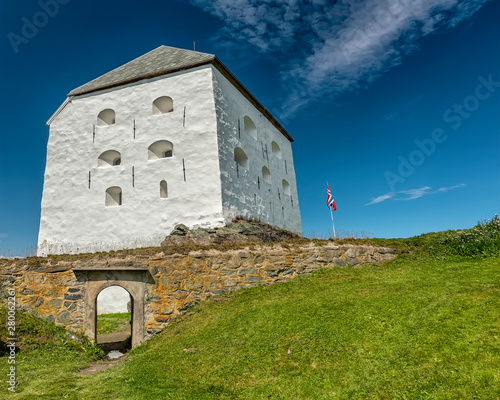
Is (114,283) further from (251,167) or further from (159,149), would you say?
(251,167)

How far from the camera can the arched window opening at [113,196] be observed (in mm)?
15852

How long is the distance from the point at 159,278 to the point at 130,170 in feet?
26.8

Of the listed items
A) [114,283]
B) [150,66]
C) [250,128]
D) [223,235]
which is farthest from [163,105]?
[114,283]

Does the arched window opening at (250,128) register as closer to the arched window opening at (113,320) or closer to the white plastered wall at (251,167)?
the white plastered wall at (251,167)

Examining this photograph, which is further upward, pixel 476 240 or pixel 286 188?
pixel 286 188

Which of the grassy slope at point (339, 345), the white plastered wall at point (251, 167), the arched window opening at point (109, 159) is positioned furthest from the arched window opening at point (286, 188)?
the grassy slope at point (339, 345)

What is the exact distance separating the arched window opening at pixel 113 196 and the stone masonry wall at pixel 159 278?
696cm

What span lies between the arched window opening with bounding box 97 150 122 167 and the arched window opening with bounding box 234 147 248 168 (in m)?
5.57

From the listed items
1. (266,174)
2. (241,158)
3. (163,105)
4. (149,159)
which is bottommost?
(149,159)

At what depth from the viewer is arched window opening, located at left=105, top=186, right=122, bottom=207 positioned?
52.0 feet

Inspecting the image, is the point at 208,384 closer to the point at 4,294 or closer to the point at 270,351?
the point at 270,351

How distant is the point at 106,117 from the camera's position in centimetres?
1723

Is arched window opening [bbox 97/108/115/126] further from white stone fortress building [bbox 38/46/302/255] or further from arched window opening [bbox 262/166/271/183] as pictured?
arched window opening [bbox 262/166/271/183]

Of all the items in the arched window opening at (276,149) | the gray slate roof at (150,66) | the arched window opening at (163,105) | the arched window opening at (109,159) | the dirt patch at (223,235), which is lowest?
the dirt patch at (223,235)
